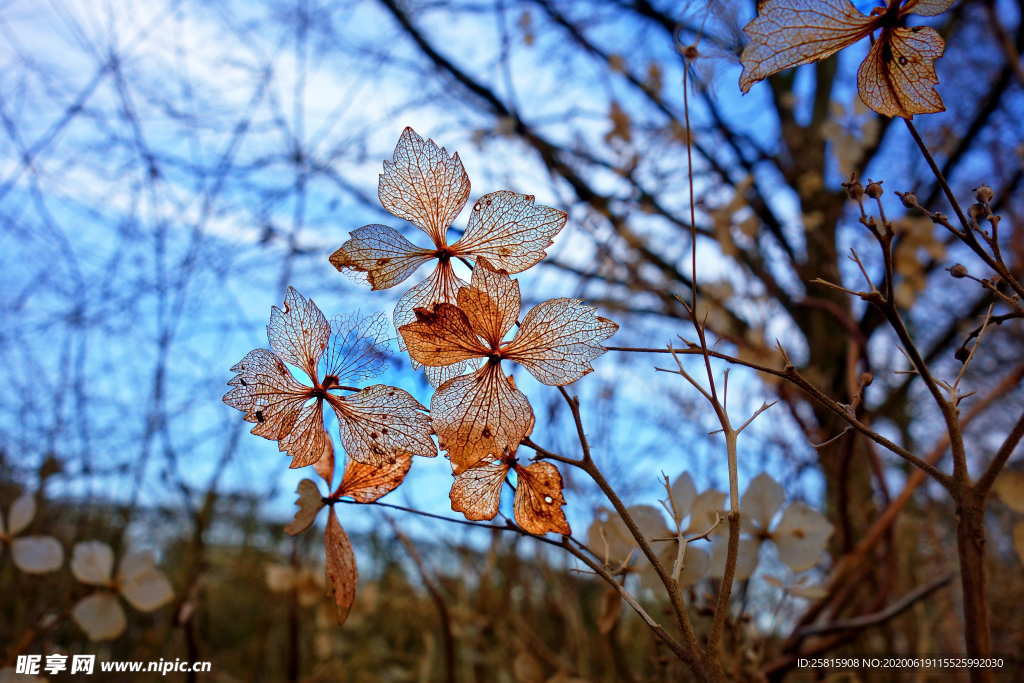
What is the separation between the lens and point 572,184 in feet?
5.05

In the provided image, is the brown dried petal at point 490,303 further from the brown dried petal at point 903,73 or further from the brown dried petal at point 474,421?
the brown dried petal at point 903,73

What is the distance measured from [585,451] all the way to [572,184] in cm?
129

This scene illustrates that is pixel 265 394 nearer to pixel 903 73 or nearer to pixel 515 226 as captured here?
pixel 515 226

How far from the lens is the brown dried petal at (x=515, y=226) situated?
333mm

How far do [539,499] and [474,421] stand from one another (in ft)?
0.18

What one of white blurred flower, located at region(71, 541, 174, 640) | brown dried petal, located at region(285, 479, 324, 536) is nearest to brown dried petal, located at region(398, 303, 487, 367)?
brown dried petal, located at region(285, 479, 324, 536)

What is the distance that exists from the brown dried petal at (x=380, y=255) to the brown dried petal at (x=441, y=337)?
0.05 m

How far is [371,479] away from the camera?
370 millimetres

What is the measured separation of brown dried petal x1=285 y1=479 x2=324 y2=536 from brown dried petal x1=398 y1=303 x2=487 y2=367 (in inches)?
4.4

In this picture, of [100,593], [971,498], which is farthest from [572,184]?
[971,498]

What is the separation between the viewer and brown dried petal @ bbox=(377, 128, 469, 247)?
34 centimetres
